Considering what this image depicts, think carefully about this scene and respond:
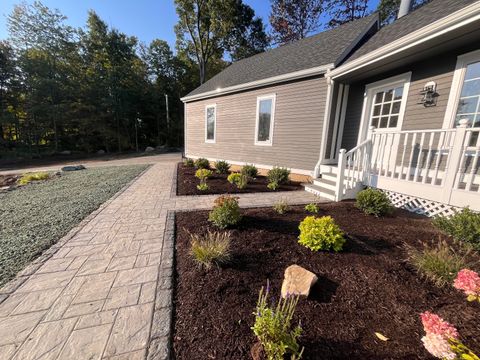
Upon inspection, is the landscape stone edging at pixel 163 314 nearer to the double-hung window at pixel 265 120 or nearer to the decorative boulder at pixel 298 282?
the decorative boulder at pixel 298 282

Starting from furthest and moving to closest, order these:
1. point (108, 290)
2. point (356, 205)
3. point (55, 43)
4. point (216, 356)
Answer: point (55, 43), point (356, 205), point (108, 290), point (216, 356)

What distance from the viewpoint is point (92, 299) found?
6.01 ft

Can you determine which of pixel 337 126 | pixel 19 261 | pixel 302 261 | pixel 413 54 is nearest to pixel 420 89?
pixel 413 54

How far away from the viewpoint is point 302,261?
235 cm

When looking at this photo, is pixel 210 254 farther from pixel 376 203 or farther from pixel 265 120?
pixel 265 120

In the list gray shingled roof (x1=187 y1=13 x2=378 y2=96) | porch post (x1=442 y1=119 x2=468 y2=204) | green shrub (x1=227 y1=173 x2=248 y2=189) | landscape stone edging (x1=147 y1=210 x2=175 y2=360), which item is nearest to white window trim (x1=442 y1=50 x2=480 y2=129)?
porch post (x1=442 y1=119 x2=468 y2=204)

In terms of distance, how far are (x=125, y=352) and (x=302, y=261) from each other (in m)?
1.79

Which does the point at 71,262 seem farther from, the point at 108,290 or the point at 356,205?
the point at 356,205

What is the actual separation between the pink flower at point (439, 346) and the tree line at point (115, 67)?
2195 centimetres

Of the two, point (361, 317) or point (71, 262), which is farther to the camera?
point (71, 262)

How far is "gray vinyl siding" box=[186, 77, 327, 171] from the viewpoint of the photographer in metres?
6.14

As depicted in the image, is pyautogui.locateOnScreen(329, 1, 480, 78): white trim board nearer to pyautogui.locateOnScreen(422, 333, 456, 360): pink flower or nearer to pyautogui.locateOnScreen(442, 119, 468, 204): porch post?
pyautogui.locateOnScreen(442, 119, 468, 204): porch post

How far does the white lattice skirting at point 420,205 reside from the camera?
3418mm

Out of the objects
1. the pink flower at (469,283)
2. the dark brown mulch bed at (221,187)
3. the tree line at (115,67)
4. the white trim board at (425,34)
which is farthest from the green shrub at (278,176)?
the tree line at (115,67)
